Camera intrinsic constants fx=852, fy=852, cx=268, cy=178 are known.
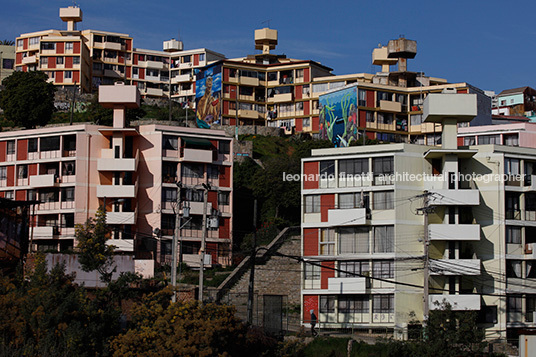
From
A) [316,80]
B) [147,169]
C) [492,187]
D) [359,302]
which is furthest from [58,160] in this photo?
[316,80]

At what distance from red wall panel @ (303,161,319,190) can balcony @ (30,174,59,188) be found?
873 inches

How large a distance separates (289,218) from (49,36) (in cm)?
6129

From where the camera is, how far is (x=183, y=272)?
2608 inches

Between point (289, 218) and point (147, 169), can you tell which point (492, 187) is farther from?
point (147, 169)

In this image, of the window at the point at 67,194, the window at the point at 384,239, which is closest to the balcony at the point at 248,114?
the window at the point at 67,194

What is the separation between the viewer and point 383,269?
61.4m

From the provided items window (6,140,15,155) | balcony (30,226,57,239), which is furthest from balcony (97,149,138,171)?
window (6,140,15,155)

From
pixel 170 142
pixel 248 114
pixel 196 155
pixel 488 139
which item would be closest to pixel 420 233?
pixel 196 155

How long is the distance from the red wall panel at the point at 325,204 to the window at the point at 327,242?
99 cm

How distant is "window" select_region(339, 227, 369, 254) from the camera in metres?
62.7

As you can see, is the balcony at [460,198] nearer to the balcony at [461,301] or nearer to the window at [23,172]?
the balcony at [461,301]

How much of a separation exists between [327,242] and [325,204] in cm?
295

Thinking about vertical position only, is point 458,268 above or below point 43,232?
below

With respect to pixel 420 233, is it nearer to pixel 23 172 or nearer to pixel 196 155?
pixel 196 155
